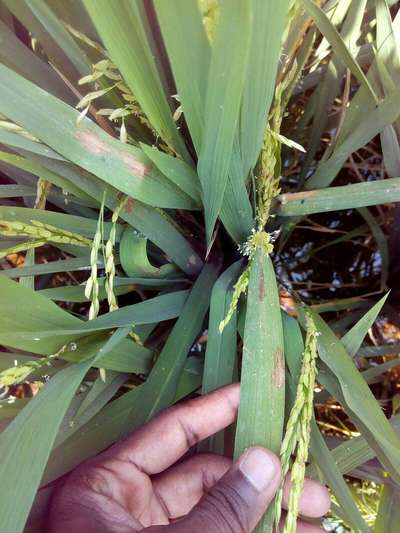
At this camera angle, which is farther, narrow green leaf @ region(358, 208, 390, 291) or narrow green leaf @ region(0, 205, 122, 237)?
narrow green leaf @ region(358, 208, 390, 291)

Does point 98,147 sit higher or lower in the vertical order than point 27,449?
higher

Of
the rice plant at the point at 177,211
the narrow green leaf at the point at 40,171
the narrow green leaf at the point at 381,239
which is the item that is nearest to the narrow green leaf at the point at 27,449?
the rice plant at the point at 177,211

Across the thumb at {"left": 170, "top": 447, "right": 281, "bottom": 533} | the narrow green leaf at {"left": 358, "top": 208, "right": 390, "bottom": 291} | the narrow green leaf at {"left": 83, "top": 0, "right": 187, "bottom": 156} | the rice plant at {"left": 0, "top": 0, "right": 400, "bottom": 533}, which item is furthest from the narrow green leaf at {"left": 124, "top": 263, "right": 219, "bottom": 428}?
the narrow green leaf at {"left": 358, "top": 208, "right": 390, "bottom": 291}

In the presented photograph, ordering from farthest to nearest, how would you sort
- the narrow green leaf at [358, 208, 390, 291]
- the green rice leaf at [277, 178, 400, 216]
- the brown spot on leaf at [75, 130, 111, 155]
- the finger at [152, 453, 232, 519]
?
1. the narrow green leaf at [358, 208, 390, 291]
2. the finger at [152, 453, 232, 519]
3. the green rice leaf at [277, 178, 400, 216]
4. the brown spot on leaf at [75, 130, 111, 155]

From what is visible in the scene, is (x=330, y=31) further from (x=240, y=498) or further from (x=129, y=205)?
(x=240, y=498)

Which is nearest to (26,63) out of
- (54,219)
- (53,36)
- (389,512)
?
(53,36)

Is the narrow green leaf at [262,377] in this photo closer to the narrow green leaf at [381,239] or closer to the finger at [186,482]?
the finger at [186,482]

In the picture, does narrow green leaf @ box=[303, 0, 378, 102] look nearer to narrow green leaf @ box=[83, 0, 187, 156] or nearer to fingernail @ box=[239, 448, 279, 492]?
narrow green leaf @ box=[83, 0, 187, 156]

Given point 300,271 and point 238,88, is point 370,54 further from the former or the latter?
point 300,271

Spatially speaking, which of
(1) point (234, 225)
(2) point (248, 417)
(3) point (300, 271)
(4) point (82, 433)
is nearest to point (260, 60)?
(1) point (234, 225)
